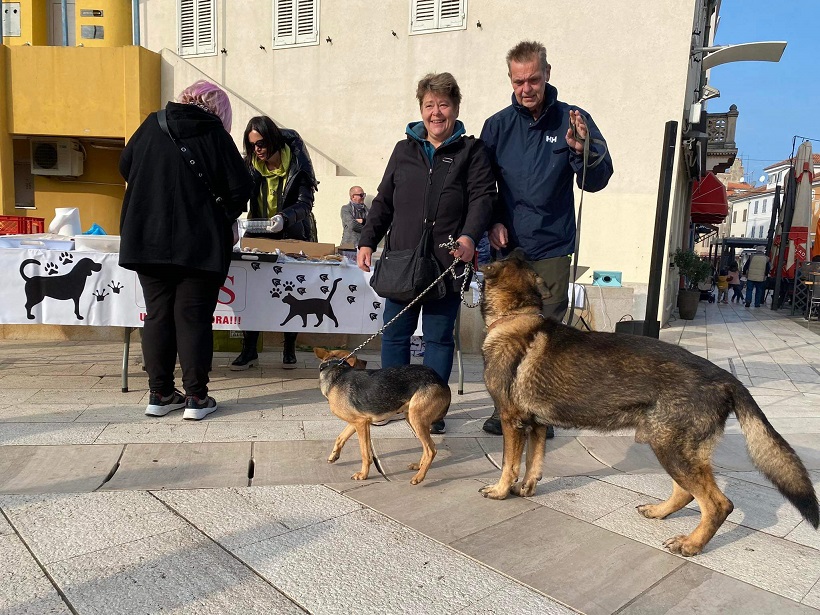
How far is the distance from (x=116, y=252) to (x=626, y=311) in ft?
20.2

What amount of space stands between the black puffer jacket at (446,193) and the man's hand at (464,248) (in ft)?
0.18

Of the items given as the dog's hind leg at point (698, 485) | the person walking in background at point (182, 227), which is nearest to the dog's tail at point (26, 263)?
the person walking in background at point (182, 227)

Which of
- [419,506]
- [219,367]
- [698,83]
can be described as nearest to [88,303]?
[219,367]

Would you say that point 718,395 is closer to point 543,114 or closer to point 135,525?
point 543,114

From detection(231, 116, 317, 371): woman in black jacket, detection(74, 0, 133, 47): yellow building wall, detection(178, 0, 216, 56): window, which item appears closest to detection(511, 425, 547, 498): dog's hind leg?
detection(231, 116, 317, 371): woman in black jacket

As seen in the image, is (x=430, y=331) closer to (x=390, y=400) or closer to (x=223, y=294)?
(x=390, y=400)

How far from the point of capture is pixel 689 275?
13.0m

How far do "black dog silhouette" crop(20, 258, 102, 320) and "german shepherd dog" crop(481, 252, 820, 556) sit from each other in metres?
3.21

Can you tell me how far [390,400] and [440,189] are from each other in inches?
52.3

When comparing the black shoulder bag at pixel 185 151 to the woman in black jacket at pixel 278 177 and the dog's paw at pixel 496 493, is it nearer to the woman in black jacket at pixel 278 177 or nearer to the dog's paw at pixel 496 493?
the woman in black jacket at pixel 278 177

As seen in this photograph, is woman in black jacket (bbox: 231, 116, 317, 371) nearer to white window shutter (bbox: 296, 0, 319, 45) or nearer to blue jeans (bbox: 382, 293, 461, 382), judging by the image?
blue jeans (bbox: 382, 293, 461, 382)

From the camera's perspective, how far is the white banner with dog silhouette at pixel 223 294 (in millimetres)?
4469

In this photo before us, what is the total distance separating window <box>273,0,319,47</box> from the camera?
12.4 meters

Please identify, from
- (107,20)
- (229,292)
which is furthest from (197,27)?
(229,292)
